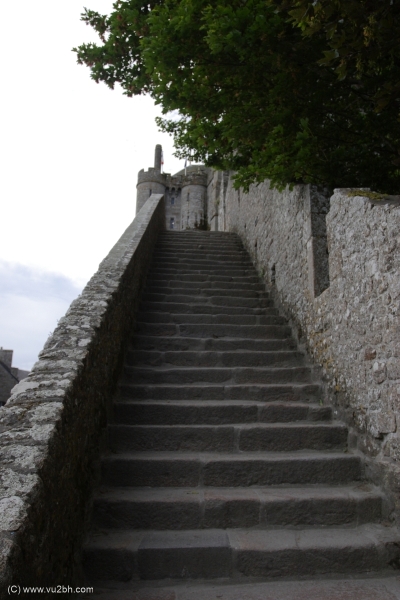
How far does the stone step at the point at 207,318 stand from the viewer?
18.2 feet

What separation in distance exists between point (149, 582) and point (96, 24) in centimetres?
794

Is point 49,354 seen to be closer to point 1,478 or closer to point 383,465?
point 1,478

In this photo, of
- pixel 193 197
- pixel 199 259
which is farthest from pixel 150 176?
pixel 199 259

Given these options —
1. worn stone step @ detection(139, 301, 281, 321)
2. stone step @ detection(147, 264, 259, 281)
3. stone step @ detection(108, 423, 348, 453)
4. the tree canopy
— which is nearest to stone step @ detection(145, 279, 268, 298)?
stone step @ detection(147, 264, 259, 281)

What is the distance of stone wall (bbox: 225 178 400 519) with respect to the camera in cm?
298

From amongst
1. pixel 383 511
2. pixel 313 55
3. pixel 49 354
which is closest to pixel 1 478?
pixel 49 354

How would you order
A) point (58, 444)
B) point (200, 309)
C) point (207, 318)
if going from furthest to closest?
point (200, 309), point (207, 318), point (58, 444)

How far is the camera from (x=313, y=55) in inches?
149

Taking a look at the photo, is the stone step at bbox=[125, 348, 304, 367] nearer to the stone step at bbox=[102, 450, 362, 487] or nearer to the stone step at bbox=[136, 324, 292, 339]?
the stone step at bbox=[136, 324, 292, 339]

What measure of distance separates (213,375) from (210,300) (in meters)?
1.92

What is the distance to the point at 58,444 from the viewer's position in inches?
84.8

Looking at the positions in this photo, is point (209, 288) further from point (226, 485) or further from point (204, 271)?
point (226, 485)

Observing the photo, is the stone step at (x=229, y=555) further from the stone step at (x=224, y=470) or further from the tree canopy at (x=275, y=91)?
the tree canopy at (x=275, y=91)

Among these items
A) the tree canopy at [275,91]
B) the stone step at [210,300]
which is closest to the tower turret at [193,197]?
the stone step at [210,300]
